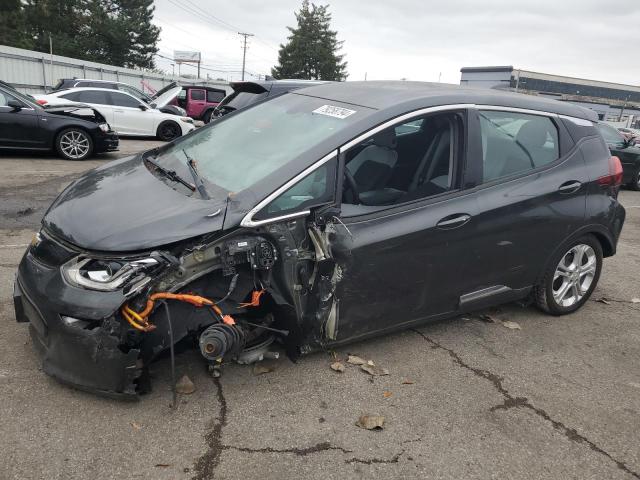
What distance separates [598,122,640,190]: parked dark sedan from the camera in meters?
12.2

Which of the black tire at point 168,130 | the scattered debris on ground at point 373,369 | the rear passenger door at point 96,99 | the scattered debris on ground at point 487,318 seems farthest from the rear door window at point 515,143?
the black tire at point 168,130

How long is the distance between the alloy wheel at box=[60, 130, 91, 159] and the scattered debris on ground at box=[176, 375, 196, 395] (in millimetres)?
8952

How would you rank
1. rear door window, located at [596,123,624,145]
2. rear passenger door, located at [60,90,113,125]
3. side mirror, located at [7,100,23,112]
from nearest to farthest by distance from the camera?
side mirror, located at [7,100,23,112] < rear door window, located at [596,123,624,145] < rear passenger door, located at [60,90,113,125]

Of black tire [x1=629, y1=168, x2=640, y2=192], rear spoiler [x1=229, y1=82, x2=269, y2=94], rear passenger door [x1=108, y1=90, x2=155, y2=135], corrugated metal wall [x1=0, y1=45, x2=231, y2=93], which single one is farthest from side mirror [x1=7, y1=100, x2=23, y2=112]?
corrugated metal wall [x1=0, y1=45, x2=231, y2=93]

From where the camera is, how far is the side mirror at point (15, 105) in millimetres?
9484

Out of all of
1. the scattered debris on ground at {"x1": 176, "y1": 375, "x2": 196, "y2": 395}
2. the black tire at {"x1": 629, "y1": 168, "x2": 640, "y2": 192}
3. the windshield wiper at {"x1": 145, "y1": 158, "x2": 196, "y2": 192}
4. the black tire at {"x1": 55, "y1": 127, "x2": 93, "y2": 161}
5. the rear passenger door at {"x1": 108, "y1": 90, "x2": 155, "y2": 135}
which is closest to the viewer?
the scattered debris on ground at {"x1": 176, "y1": 375, "x2": 196, "y2": 395}

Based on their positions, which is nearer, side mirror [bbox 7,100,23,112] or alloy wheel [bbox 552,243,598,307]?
alloy wheel [bbox 552,243,598,307]

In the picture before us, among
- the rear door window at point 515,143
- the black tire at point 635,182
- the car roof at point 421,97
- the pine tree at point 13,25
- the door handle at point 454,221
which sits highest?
the pine tree at point 13,25

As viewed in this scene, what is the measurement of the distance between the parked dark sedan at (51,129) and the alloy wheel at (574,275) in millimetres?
9487

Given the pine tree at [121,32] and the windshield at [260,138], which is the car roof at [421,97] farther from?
the pine tree at [121,32]

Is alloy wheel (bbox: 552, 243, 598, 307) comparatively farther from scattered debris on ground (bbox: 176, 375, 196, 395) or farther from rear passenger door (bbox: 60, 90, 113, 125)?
rear passenger door (bbox: 60, 90, 113, 125)

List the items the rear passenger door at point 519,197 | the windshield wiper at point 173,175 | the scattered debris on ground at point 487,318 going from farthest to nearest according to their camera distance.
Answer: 1. the scattered debris on ground at point 487,318
2. the rear passenger door at point 519,197
3. the windshield wiper at point 173,175

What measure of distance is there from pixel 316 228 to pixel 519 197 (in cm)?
162

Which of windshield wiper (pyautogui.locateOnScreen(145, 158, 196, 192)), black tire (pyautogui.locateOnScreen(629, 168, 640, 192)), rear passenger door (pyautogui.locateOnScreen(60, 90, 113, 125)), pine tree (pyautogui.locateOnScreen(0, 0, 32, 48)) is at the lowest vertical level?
black tire (pyautogui.locateOnScreen(629, 168, 640, 192))
